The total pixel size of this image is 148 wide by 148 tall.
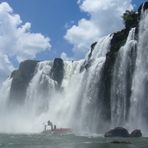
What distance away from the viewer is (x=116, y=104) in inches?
3088

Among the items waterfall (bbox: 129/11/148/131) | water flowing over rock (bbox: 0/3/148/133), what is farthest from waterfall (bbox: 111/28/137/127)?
waterfall (bbox: 129/11/148/131)

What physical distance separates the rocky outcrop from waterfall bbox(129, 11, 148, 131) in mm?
50102

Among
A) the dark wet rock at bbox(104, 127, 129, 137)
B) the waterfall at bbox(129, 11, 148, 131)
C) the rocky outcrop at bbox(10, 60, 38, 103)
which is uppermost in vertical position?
the rocky outcrop at bbox(10, 60, 38, 103)

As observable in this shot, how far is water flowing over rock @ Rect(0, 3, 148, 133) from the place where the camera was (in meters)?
75.4

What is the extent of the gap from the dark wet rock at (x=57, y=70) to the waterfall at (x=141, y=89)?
40504 millimetres

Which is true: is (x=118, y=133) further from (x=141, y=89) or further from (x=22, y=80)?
(x=22, y=80)

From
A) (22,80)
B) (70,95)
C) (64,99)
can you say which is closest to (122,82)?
(70,95)

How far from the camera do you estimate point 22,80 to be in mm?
125500

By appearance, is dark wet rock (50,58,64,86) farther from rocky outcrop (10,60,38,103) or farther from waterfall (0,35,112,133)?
rocky outcrop (10,60,38,103)

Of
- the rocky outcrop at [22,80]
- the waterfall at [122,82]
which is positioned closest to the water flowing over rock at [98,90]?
the waterfall at [122,82]

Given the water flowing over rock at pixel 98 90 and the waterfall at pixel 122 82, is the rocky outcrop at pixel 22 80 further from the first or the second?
A: the waterfall at pixel 122 82

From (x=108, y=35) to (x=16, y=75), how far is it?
43.6 meters

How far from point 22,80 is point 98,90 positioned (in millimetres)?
45493

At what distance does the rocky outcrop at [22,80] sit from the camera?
123875 millimetres
